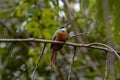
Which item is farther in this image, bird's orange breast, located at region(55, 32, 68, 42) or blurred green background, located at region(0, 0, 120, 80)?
blurred green background, located at region(0, 0, 120, 80)

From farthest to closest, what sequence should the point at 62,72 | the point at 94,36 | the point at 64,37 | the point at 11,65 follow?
the point at 94,36 < the point at 62,72 < the point at 11,65 < the point at 64,37

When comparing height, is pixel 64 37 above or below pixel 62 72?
above

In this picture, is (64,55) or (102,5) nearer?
(102,5)

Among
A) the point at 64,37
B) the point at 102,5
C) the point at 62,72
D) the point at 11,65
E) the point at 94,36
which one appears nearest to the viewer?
the point at 102,5

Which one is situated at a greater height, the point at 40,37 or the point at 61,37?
the point at 61,37

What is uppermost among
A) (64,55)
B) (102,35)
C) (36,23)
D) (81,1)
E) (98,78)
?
(81,1)

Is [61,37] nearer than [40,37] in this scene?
Yes

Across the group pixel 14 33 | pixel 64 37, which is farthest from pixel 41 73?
pixel 64 37

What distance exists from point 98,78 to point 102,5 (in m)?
2.63

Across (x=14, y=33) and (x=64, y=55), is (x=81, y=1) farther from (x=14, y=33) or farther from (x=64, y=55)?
(x=64, y=55)

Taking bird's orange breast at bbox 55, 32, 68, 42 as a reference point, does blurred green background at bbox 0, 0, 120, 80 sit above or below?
below

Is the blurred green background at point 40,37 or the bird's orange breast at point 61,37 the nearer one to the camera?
the bird's orange breast at point 61,37

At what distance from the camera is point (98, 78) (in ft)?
10.1

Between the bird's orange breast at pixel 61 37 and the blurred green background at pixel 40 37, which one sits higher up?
the bird's orange breast at pixel 61 37
